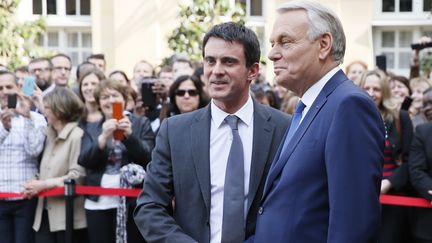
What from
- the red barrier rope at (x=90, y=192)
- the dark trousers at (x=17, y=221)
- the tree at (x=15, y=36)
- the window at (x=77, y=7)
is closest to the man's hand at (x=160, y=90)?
the red barrier rope at (x=90, y=192)

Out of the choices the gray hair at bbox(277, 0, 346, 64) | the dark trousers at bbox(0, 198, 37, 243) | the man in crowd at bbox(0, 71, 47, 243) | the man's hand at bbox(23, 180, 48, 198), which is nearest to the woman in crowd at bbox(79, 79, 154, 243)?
the man's hand at bbox(23, 180, 48, 198)

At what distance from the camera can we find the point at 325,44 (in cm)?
300

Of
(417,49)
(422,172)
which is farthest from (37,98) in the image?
(417,49)

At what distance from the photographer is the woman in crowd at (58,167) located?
23.2 ft

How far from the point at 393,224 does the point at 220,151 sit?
349 cm

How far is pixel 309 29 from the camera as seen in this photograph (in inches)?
118

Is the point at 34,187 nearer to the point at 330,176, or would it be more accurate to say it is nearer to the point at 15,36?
the point at 330,176

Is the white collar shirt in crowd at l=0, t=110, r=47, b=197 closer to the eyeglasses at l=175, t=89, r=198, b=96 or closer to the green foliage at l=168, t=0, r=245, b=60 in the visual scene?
the eyeglasses at l=175, t=89, r=198, b=96

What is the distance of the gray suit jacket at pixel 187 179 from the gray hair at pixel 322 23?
0.98 meters

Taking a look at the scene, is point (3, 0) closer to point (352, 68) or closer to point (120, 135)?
point (352, 68)

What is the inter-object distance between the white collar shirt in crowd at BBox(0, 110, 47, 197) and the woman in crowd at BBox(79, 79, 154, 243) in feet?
1.64

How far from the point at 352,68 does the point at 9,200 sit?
13.9 feet

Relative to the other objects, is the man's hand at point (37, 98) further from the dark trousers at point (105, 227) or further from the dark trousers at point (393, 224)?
the dark trousers at point (393, 224)

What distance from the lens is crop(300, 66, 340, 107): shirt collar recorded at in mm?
3064
